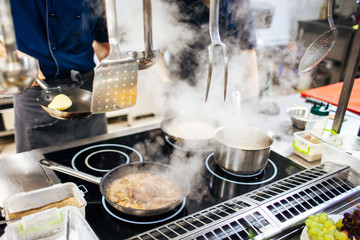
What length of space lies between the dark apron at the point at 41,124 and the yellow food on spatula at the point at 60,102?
580 mm

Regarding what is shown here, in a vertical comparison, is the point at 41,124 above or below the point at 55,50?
below

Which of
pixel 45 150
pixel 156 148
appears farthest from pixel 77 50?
pixel 156 148

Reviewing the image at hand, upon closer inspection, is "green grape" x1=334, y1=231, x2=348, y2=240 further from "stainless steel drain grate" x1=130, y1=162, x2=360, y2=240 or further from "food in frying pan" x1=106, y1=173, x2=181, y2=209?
"food in frying pan" x1=106, y1=173, x2=181, y2=209

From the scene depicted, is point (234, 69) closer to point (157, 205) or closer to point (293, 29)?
point (157, 205)

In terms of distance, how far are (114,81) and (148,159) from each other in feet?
2.28

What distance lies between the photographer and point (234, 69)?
251cm

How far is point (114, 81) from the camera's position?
0.93 m

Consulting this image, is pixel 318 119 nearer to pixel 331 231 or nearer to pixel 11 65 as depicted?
pixel 331 231

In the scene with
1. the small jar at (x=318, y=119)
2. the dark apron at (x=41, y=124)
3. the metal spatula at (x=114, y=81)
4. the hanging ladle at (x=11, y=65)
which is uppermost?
the hanging ladle at (x=11, y=65)

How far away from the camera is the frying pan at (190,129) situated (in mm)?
1561

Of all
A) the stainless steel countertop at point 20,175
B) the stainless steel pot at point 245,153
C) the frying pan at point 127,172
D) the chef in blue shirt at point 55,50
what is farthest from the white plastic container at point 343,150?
the chef in blue shirt at point 55,50

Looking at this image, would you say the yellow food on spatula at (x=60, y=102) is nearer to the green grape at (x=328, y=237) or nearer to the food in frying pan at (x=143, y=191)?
the food in frying pan at (x=143, y=191)

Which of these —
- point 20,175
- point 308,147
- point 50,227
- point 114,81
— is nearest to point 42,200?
point 50,227

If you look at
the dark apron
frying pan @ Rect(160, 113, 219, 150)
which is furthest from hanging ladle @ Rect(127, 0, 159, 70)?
the dark apron
